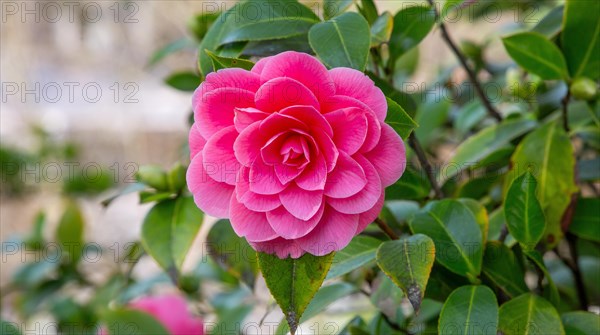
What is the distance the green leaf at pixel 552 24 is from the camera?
597 mm

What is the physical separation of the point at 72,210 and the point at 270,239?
777 mm

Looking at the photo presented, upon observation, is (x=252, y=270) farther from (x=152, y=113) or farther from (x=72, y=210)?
(x=152, y=113)

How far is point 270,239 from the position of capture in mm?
399

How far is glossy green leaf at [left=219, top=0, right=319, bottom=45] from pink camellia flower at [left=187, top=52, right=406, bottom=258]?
80 millimetres

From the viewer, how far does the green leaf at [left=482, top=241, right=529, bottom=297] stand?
496 millimetres

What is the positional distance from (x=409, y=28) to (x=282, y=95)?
220 millimetres

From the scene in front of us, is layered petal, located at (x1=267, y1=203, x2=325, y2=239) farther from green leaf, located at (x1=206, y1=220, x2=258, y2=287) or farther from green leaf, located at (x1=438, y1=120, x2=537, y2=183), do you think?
green leaf, located at (x1=438, y1=120, x2=537, y2=183)

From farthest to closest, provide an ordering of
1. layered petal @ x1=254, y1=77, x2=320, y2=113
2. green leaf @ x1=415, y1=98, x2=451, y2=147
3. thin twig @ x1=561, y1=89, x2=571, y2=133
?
green leaf @ x1=415, y1=98, x2=451, y2=147 < thin twig @ x1=561, y1=89, x2=571, y2=133 < layered petal @ x1=254, y1=77, x2=320, y2=113

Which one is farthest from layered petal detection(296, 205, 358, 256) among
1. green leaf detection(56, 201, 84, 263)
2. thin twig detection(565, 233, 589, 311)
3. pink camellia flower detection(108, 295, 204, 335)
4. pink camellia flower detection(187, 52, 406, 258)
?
green leaf detection(56, 201, 84, 263)

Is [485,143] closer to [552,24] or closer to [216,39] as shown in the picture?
[552,24]

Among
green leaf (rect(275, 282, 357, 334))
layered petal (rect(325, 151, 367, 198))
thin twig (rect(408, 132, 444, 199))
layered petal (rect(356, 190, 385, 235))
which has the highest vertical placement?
layered petal (rect(325, 151, 367, 198))

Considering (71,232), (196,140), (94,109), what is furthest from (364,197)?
(94,109)

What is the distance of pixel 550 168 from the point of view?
0.56 meters

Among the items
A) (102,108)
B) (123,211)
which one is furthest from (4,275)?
(102,108)
